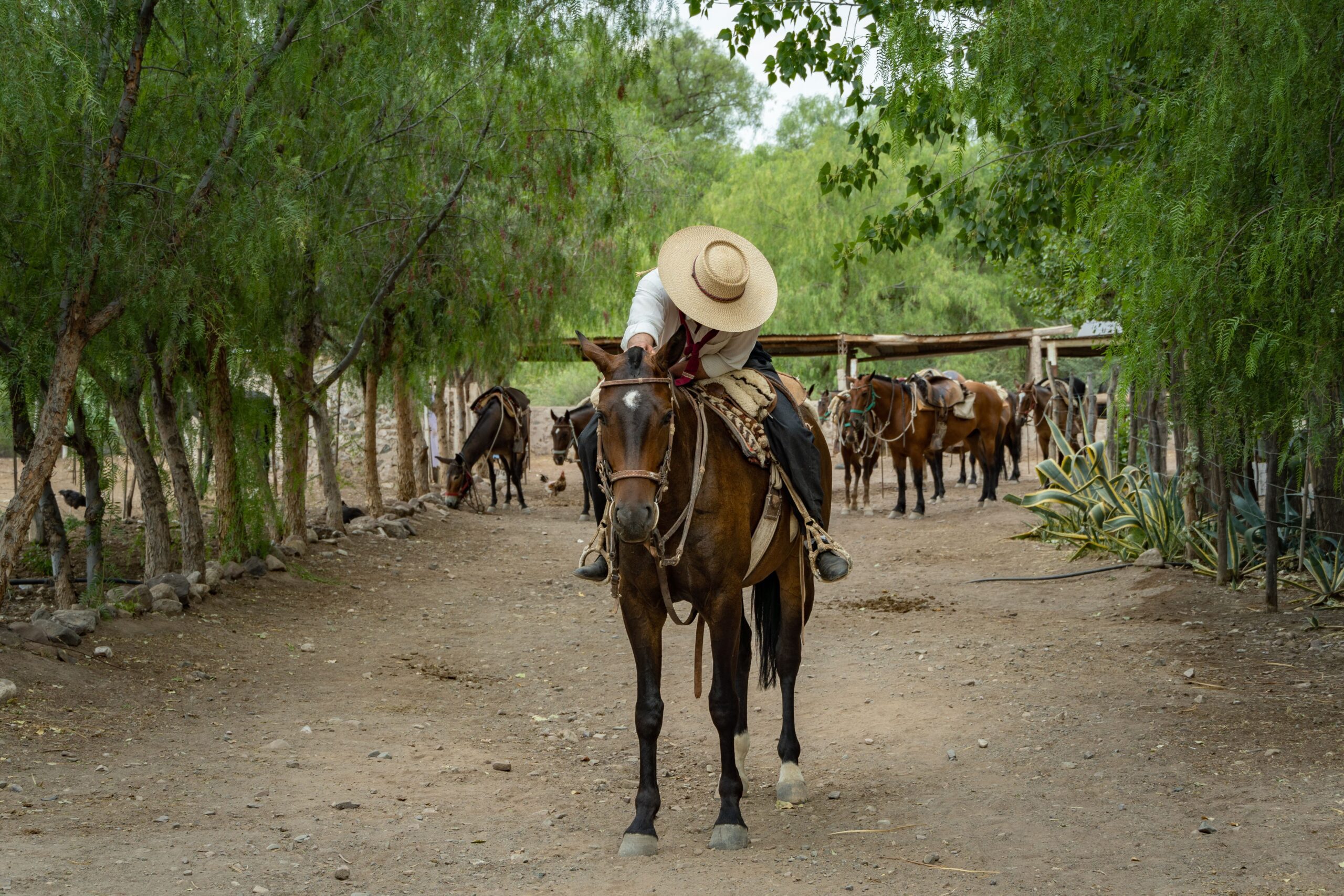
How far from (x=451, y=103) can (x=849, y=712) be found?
629 cm

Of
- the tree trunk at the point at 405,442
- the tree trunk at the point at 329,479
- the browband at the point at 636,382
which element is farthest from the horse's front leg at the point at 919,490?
the browband at the point at 636,382

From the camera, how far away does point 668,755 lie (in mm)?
5797

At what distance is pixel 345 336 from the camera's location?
1363 cm

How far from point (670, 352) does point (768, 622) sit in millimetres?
1966

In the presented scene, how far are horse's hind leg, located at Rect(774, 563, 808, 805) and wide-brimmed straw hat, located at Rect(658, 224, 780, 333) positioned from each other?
1274 millimetres

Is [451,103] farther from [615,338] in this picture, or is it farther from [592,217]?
[615,338]

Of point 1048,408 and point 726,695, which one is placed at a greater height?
point 1048,408

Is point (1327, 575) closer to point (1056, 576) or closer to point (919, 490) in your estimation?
point (1056, 576)

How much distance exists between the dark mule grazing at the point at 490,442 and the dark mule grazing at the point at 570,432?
2.90ft

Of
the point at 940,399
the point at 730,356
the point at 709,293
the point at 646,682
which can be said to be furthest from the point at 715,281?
the point at 940,399

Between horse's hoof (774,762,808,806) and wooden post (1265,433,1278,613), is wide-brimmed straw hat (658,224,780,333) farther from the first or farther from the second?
wooden post (1265,433,1278,613)

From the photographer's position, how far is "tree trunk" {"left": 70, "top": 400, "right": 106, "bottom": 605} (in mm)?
8656

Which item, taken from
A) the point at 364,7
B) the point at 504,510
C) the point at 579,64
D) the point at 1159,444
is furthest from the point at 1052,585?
the point at 504,510

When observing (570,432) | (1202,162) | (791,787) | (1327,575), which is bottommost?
(791,787)
